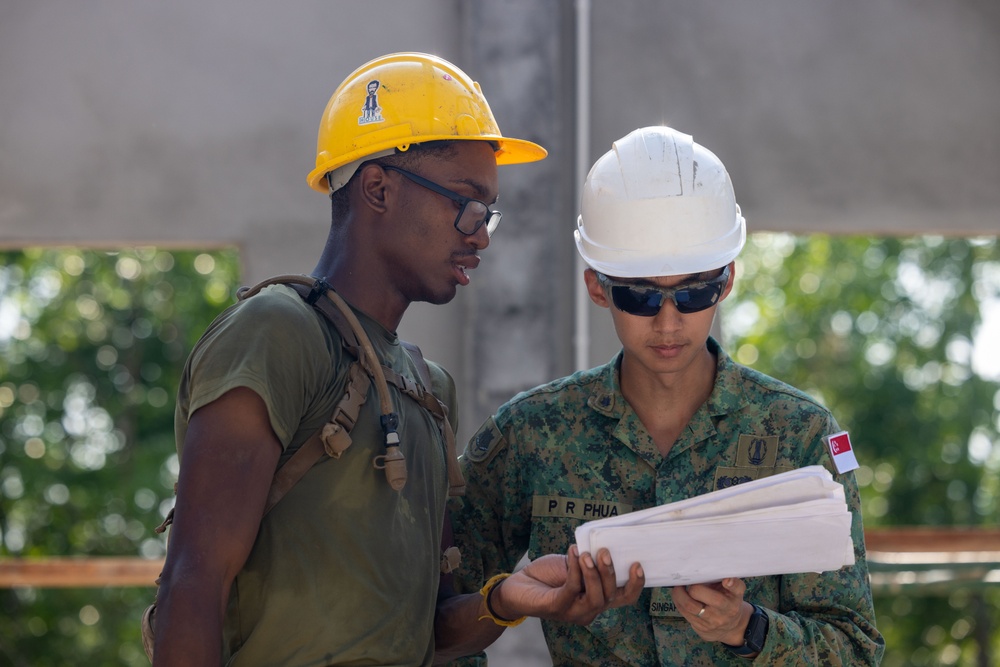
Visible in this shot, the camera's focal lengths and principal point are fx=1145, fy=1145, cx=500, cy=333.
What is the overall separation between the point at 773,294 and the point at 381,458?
21.7 meters

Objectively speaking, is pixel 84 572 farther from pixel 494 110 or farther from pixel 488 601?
pixel 488 601

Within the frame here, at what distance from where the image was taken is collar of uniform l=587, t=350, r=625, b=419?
→ 335 cm

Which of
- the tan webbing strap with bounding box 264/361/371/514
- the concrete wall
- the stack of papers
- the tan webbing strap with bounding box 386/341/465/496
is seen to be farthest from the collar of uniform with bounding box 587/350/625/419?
the concrete wall

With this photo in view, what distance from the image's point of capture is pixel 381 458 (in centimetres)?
259

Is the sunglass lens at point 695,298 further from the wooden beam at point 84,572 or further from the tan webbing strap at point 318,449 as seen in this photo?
the wooden beam at point 84,572

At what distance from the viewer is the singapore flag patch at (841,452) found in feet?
9.95

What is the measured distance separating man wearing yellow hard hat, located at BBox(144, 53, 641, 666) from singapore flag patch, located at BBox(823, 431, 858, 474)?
791mm

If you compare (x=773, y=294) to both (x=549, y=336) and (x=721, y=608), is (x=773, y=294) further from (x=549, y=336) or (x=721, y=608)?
(x=721, y=608)

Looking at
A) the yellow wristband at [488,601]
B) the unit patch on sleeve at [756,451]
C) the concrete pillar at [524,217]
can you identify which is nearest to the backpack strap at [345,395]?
the yellow wristband at [488,601]

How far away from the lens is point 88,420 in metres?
18.8

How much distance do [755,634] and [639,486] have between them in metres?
0.60

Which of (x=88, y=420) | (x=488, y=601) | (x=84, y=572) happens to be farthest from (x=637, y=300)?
(x=88, y=420)

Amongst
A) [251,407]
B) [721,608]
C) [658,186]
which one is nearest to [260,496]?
[251,407]

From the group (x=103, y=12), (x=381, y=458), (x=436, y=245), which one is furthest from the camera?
(x=103, y=12)
